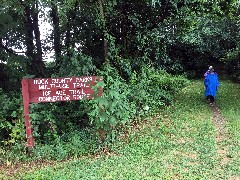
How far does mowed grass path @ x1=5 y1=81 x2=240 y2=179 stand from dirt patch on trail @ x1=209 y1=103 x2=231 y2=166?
60 millimetres

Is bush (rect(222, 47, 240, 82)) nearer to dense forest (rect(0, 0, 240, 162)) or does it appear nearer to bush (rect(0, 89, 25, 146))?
dense forest (rect(0, 0, 240, 162))

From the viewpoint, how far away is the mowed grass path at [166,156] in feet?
20.2

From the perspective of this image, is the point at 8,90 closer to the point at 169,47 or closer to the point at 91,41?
the point at 91,41

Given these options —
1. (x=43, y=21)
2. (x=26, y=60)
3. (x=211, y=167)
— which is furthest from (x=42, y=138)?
(x=43, y=21)

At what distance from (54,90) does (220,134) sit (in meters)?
4.35

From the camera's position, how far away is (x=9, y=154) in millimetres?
7262

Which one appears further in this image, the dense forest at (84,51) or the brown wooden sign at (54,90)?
the dense forest at (84,51)

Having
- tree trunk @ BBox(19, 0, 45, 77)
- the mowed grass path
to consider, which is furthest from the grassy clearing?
tree trunk @ BBox(19, 0, 45, 77)

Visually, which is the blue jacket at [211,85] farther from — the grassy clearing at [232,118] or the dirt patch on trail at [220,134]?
the grassy clearing at [232,118]

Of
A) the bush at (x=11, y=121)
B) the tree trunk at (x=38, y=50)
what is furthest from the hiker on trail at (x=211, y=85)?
the bush at (x=11, y=121)

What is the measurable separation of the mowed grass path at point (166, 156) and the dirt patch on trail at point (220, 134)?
6 cm

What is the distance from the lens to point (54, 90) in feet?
23.7

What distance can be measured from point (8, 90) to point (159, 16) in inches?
210

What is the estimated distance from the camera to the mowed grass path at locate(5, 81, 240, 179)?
6.16m
